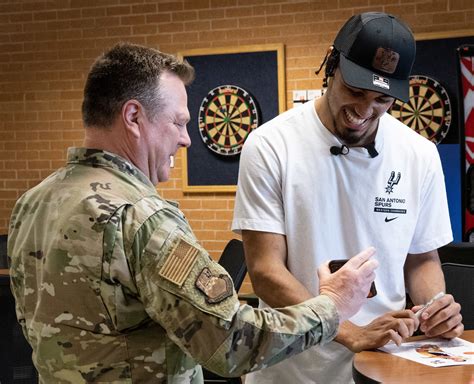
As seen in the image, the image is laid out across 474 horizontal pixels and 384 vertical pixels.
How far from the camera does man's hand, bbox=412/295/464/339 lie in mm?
2242

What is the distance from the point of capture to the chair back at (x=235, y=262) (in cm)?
464

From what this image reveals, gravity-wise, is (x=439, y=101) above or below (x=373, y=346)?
above

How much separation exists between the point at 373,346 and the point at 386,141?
2.12ft

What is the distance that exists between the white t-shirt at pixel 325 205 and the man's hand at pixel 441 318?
122 millimetres

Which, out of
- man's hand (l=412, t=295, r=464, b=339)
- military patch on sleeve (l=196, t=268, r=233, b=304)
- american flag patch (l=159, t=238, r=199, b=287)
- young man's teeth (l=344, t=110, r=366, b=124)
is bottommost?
man's hand (l=412, t=295, r=464, b=339)

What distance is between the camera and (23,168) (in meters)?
7.03

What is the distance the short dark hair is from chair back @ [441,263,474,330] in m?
1.77

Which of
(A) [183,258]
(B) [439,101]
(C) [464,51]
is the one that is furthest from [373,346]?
(B) [439,101]

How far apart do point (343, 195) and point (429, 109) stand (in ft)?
12.6

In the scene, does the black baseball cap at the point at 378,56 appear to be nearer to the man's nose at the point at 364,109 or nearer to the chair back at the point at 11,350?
the man's nose at the point at 364,109

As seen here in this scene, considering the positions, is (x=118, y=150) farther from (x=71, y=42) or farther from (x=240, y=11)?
(x=71, y=42)

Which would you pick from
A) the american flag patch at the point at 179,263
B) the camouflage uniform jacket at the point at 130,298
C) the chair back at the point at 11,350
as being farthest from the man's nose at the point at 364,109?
the chair back at the point at 11,350

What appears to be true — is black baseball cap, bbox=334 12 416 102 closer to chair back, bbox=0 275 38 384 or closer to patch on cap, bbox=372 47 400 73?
patch on cap, bbox=372 47 400 73

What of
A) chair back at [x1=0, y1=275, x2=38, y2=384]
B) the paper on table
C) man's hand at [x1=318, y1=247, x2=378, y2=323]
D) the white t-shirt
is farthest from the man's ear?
chair back at [x1=0, y1=275, x2=38, y2=384]
